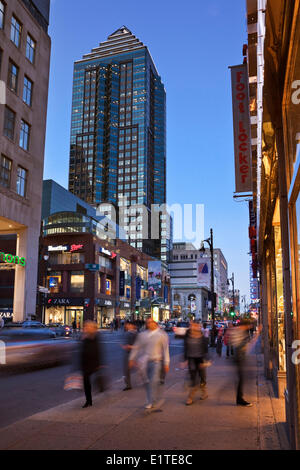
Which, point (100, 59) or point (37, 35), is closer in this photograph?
point (37, 35)

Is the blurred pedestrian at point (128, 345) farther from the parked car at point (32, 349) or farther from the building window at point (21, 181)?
the building window at point (21, 181)

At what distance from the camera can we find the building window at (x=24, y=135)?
36.2 m

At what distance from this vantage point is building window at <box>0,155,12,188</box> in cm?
3303

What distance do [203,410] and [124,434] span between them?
2.45 metres

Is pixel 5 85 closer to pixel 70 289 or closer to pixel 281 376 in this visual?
pixel 281 376

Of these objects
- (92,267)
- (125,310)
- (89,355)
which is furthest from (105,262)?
(89,355)

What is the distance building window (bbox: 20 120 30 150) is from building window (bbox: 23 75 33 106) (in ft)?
6.84

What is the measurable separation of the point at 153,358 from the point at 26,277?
30090mm

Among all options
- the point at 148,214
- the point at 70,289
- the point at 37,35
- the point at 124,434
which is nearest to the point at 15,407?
the point at 124,434

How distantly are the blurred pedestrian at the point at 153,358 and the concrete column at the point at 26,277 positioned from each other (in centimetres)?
2931

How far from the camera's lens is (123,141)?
166 m

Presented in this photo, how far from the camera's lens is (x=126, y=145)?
166000mm

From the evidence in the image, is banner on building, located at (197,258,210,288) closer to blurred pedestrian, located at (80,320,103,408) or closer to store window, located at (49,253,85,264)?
blurred pedestrian, located at (80,320,103,408)

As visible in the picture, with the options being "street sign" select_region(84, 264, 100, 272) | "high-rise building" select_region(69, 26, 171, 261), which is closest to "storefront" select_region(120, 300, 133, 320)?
"street sign" select_region(84, 264, 100, 272)
